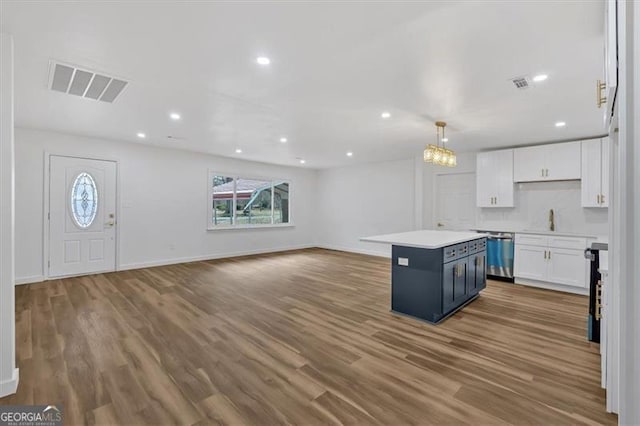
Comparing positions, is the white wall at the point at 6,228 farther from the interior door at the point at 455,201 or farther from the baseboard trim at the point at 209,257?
the interior door at the point at 455,201

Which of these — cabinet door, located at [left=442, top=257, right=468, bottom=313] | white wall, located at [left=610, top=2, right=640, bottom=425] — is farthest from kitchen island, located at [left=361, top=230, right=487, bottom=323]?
white wall, located at [left=610, top=2, right=640, bottom=425]

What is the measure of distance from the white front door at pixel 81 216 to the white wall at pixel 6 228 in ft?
12.8

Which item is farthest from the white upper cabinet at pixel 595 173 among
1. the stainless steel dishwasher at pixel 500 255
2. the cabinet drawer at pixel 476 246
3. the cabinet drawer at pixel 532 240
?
the cabinet drawer at pixel 476 246

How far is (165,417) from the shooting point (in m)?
1.93

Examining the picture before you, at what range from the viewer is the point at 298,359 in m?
2.66

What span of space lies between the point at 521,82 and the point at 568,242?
3.28m

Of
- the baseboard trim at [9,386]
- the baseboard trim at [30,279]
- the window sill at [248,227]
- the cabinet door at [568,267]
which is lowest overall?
the baseboard trim at [9,386]

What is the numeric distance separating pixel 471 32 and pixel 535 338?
3.01 metres

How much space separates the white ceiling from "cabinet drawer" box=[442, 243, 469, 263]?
5.82ft

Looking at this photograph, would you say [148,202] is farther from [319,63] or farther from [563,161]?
[563,161]

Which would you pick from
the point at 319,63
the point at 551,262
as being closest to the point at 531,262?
the point at 551,262

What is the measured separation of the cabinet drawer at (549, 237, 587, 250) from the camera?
474 cm


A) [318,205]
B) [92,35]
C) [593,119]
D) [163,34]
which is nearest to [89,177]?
[92,35]

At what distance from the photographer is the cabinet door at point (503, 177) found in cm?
574
